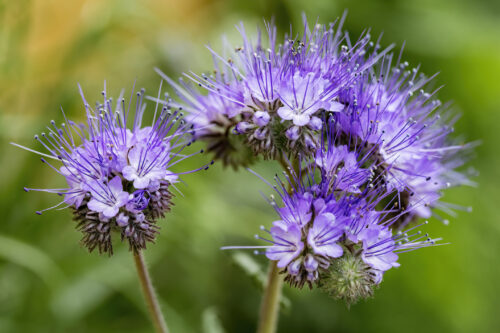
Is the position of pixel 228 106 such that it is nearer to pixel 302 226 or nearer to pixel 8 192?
pixel 302 226

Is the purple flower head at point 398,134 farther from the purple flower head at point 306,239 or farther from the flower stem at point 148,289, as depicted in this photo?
the flower stem at point 148,289

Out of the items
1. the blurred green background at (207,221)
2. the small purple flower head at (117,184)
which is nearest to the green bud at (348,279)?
the small purple flower head at (117,184)

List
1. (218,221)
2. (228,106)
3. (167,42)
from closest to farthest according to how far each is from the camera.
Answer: (228,106) < (218,221) < (167,42)

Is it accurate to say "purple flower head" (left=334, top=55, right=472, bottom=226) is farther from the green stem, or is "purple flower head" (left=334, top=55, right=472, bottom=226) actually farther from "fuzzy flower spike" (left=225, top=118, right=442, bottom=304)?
the green stem

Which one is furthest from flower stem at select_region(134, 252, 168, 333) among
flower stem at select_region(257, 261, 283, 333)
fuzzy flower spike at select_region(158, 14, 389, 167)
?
fuzzy flower spike at select_region(158, 14, 389, 167)

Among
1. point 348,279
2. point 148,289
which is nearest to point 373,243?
point 348,279

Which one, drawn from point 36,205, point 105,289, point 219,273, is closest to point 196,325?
point 219,273
